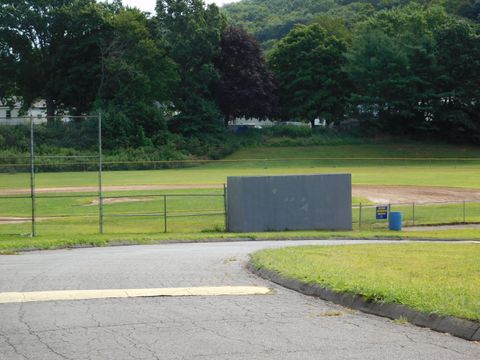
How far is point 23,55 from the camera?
89.4 metres

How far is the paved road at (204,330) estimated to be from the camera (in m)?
6.59

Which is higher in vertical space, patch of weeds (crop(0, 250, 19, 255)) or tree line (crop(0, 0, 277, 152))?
tree line (crop(0, 0, 277, 152))

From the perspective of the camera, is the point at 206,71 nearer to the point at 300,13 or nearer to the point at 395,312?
the point at 395,312

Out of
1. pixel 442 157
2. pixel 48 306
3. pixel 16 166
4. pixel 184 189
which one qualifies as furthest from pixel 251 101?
pixel 48 306

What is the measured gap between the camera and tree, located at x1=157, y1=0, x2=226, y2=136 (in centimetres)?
8806

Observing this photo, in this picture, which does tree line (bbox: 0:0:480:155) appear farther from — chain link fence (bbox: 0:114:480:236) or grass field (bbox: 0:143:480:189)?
chain link fence (bbox: 0:114:480:236)

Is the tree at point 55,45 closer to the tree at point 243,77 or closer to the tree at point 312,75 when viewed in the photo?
the tree at point 243,77

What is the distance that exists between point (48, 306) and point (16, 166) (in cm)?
1813

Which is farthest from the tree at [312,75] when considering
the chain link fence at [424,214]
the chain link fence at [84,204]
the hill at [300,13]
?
the chain link fence at [424,214]

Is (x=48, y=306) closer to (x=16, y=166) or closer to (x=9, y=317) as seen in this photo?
(x=9, y=317)

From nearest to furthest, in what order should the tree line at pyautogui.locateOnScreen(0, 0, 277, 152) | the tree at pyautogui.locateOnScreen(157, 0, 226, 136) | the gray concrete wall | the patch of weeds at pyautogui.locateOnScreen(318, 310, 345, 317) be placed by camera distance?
the patch of weeds at pyautogui.locateOnScreen(318, 310, 345, 317) → the gray concrete wall → the tree line at pyautogui.locateOnScreen(0, 0, 277, 152) → the tree at pyautogui.locateOnScreen(157, 0, 226, 136)

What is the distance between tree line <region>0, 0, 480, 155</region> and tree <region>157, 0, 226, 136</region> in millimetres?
140

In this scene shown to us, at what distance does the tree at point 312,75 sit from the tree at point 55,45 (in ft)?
80.7

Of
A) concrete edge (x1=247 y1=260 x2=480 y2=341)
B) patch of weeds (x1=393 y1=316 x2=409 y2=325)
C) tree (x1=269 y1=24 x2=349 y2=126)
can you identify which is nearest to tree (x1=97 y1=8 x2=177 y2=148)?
tree (x1=269 y1=24 x2=349 y2=126)
